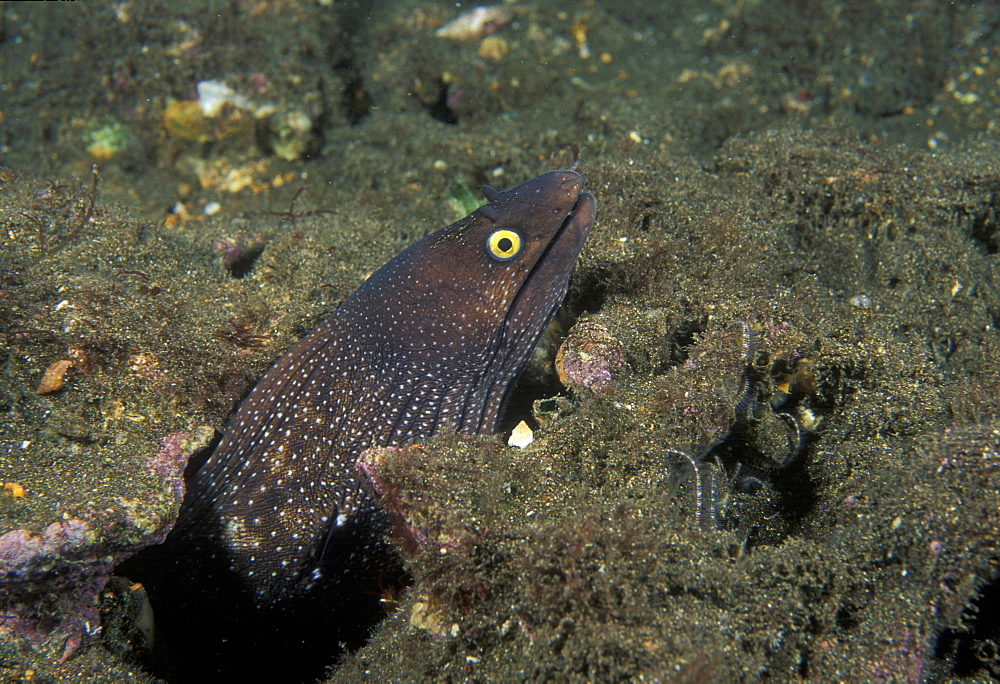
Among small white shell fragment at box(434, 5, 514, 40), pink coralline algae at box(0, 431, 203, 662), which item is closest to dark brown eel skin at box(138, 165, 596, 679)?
pink coralline algae at box(0, 431, 203, 662)

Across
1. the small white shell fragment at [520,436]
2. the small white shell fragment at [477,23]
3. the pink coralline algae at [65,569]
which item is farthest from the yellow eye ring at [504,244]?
the small white shell fragment at [477,23]

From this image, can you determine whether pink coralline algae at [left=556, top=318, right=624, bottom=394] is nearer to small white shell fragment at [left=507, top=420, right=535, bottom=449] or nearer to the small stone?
small white shell fragment at [left=507, top=420, right=535, bottom=449]

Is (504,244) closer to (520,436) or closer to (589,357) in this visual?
(589,357)

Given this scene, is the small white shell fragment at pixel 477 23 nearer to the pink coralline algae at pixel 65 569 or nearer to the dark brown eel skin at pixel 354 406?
the dark brown eel skin at pixel 354 406

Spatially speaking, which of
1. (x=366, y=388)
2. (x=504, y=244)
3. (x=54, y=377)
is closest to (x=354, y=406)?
(x=366, y=388)

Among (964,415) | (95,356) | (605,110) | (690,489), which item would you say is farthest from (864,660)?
(605,110)

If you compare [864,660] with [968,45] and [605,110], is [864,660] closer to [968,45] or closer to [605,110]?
[605,110]

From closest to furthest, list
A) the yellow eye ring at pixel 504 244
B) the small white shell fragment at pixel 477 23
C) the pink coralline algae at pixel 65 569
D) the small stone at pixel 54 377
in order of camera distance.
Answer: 1. the pink coralline algae at pixel 65 569
2. the yellow eye ring at pixel 504 244
3. the small stone at pixel 54 377
4. the small white shell fragment at pixel 477 23
